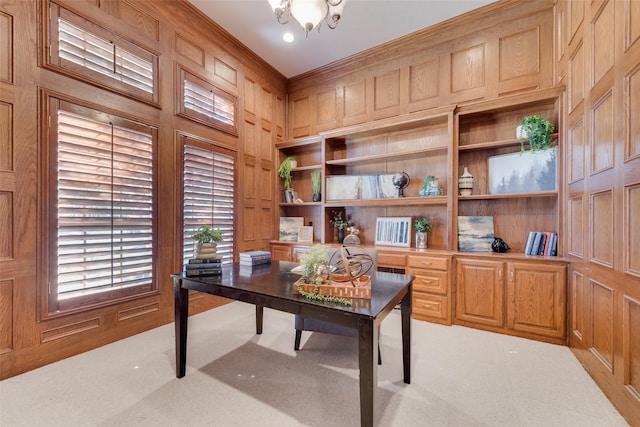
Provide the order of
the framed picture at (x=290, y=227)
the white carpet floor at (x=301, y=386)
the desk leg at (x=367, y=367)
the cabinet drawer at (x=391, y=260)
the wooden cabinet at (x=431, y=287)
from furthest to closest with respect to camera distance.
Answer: the framed picture at (x=290, y=227) < the cabinet drawer at (x=391, y=260) < the wooden cabinet at (x=431, y=287) < the white carpet floor at (x=301, y=386) < the desk leg at (x=367, y=367)

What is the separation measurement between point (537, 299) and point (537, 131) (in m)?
1.60

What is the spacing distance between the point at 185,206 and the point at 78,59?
1514 mm

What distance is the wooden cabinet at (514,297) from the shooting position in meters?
2.42

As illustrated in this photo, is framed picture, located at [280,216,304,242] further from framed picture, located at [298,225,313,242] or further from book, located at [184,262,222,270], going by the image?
book, located at [184,262,222,270]

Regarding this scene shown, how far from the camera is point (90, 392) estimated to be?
1.76 meters

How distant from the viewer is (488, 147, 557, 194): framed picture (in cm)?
269

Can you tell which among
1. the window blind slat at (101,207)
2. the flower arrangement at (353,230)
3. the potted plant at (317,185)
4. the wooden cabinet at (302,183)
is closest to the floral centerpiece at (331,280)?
the window blind slat at (101,207)

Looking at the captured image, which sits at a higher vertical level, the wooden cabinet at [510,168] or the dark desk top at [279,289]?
the wooden cabinet at [510,168]

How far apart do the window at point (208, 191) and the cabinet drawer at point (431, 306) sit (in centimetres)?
237

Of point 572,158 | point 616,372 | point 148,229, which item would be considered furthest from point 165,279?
point 572,158

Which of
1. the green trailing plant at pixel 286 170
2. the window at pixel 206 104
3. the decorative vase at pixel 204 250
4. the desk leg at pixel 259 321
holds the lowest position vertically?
the desk leg at pixel 259 321

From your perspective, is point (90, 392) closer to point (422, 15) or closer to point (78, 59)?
point (78, 59)

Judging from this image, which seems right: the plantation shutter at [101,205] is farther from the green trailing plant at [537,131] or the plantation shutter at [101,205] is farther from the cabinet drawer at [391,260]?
the green trailing plant at [537,131]

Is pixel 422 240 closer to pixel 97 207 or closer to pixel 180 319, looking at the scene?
pixel 180 319
